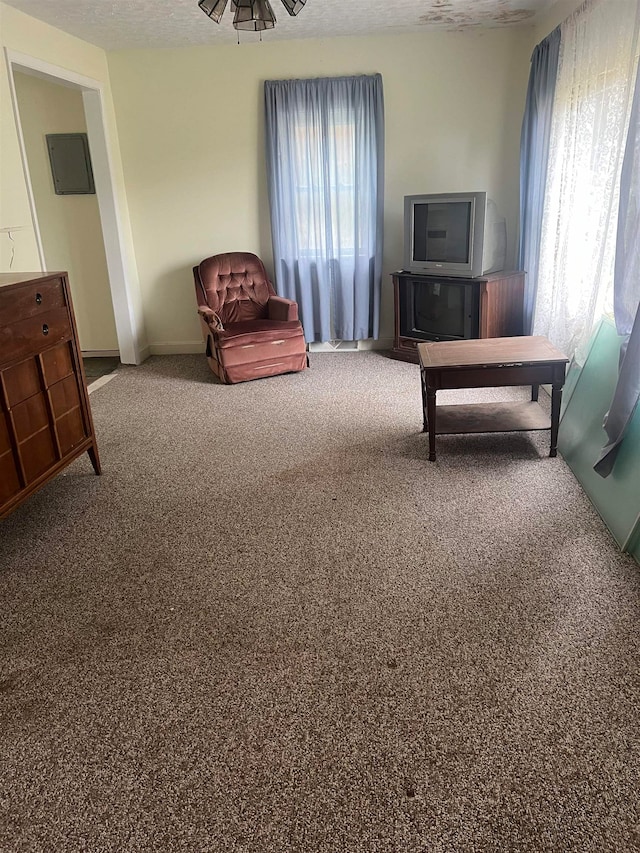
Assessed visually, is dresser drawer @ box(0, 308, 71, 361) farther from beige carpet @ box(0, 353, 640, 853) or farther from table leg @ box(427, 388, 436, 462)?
table leg @ box(427, 388, 436, 462)

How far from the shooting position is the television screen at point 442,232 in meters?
4.70

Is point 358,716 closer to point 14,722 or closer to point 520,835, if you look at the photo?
point 520,835

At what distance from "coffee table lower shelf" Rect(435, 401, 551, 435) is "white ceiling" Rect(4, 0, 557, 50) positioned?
108 inches

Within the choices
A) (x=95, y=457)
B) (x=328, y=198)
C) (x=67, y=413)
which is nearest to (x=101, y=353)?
(x=328, y=198)

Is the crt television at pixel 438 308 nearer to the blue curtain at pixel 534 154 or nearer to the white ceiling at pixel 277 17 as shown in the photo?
the blue curtain at pixel 534 154

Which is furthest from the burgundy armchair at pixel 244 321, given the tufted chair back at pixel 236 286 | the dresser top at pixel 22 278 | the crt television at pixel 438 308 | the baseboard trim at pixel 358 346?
the dresser top at pixel 22 278

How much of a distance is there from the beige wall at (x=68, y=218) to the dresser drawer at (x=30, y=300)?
2.96 m

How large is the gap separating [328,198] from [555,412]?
296 centimetres

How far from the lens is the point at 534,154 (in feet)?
14.8

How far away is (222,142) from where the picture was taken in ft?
17.4

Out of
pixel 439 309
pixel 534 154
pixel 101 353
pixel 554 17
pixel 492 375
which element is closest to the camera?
pixel 492 375

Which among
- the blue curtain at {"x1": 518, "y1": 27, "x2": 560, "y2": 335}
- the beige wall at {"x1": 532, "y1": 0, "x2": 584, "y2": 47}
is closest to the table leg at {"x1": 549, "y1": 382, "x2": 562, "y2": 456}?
the blue curtain at {"x1": 518, "y1": 27, "x2": 560, "y2": 335}

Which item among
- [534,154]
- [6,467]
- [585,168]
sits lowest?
[6,467]

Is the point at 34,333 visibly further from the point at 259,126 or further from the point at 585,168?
the point at 259,126
